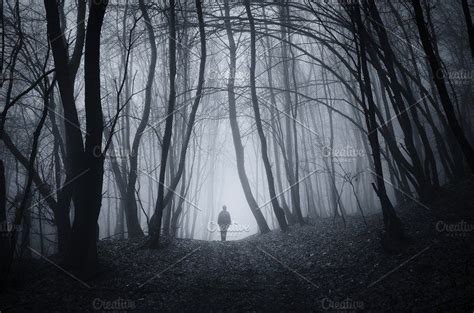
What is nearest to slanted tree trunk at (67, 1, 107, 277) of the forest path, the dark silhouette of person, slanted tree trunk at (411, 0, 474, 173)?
the forest path

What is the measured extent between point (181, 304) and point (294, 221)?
10095 mm

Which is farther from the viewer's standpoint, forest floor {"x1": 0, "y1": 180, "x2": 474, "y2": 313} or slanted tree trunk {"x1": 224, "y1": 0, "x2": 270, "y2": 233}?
slanted tree trunk {"x1": 224, "y1": 0, "x2": 270, "y2": 233}

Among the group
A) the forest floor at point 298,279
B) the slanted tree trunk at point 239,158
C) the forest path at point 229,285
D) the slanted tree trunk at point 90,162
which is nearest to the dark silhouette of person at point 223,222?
the slanted tree trunk at point 239,158

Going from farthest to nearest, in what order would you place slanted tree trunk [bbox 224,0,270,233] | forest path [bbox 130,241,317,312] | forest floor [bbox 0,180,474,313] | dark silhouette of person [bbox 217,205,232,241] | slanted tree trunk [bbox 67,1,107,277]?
dark silhouette of person [bbox 217,205,232,241] → slanted tree trunk [bbox 224,0,270,233] → slanted tree trunk [bbox 67,1,107,277] → forest path [bbox 130,241,317,312] → forest floor [bbox 0,180,474,313]

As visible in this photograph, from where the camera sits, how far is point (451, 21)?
14.0 m

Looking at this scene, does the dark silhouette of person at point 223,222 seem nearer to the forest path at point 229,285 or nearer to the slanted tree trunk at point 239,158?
the slanted tree trunk at point 239,158

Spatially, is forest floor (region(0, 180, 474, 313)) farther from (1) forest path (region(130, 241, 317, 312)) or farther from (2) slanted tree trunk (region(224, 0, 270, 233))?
(2) slanted tree trunk (region(224, 0, 270, 233))

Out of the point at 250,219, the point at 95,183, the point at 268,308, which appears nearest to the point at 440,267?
the point at 268,308

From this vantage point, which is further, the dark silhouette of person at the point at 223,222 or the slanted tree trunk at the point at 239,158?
the dark silhouette of person at the point at 223,222

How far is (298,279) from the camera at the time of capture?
18.3ft

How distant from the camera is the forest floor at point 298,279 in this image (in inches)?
158

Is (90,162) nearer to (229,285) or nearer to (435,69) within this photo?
(229,285)

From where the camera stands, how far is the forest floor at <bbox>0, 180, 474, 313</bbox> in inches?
158

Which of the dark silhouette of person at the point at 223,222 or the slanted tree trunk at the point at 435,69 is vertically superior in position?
the slanted tree trunk at the point at 435,69
